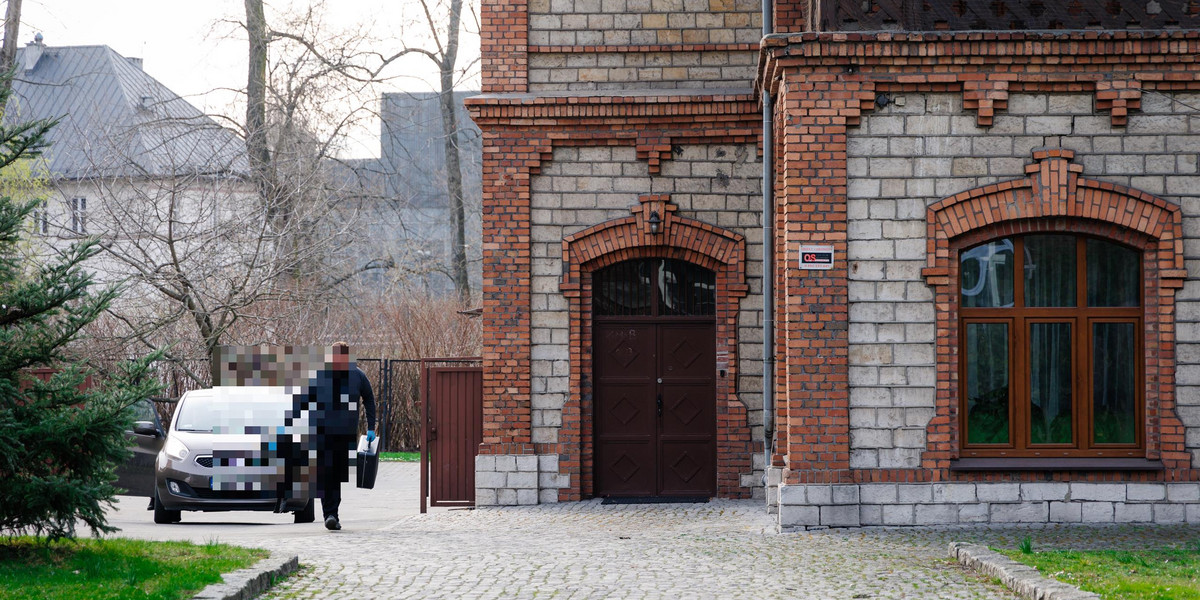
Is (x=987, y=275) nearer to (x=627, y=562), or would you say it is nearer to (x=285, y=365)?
(x=627, y=562)

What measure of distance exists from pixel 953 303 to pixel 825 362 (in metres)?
1.32

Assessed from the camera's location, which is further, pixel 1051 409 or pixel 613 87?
pixel 613 87

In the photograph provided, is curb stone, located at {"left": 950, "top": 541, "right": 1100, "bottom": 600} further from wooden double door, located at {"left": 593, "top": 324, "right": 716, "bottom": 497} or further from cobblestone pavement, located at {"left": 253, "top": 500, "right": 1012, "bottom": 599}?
wooden double door, located at {"left": 593, "top": 324, "right": 716, "bottom": 497}

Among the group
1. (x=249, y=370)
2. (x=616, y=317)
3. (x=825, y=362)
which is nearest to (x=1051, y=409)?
(x=825, y=362)

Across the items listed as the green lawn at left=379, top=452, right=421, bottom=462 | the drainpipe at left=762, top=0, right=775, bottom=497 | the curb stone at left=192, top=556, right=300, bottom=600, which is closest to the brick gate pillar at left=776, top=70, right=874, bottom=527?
the drainpipe at left=762, top=0, right=775, bottom=497

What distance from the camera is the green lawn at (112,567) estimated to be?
7.60 m

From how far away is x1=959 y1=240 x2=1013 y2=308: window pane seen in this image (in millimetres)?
11797

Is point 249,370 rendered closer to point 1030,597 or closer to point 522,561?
point 522,561

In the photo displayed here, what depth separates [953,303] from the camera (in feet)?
38.1

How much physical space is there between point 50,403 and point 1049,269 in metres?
8.60

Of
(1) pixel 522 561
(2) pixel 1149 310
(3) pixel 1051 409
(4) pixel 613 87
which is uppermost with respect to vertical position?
(4) pixel 613 87

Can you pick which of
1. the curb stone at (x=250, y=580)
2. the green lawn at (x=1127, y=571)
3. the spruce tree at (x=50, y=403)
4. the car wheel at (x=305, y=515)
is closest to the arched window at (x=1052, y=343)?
the green lawn at (x=1127, y=571)

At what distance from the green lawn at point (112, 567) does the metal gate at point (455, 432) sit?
5085 millimetres

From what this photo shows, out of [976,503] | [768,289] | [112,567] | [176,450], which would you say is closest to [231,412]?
[176,450]
